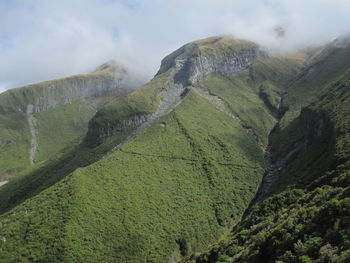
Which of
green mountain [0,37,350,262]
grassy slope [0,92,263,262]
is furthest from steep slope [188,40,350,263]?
grassy slope [0,92,263,262]

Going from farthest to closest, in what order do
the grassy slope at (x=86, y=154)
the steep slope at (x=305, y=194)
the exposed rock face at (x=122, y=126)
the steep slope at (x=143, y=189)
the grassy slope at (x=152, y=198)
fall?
the exposed rock face at (x=122, y=126)
the grassy slope at (x=86, y=154)
the steep slope at (x=143, y=189)
the grassy slope at (x=152, y=198)
the steep slope at (x=305, y=194)

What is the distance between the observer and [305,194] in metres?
54.8

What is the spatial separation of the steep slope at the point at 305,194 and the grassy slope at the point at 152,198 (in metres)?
16.2

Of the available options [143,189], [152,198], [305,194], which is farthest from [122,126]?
[305,194]

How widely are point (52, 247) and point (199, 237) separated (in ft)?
140

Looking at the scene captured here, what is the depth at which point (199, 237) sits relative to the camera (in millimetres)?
85750

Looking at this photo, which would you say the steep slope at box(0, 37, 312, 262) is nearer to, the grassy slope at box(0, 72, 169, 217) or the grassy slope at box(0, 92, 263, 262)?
the grassy slope at box(0, 92, 263, 262)

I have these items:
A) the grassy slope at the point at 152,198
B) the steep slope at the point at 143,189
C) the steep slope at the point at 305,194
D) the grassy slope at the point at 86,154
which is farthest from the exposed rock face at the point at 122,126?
the steep slope at the point at 305,194

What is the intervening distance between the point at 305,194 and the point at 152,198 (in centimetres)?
5338

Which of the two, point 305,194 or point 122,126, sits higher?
point 122,126

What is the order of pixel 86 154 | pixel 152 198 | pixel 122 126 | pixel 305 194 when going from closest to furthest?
1. pixel 305 194
2. pixel 152 198
3. pixel 86 154
4. pixel 122 126

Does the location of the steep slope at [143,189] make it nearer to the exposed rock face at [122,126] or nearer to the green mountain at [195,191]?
the green mountain at [195,191]

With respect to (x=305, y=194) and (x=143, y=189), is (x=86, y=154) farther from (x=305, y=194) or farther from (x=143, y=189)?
(x=305, y=194)

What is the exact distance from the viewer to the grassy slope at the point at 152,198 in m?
75.6
